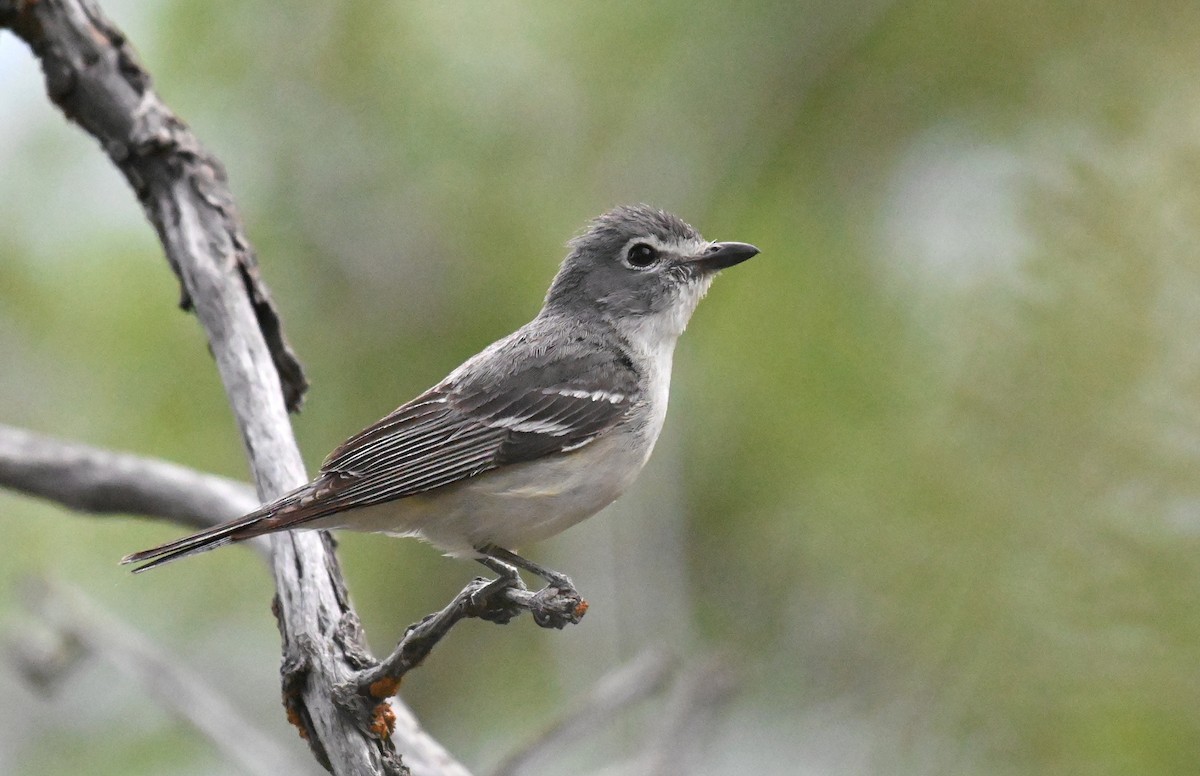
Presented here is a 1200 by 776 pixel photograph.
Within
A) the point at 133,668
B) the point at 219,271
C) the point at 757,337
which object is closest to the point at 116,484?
the point at 133,668

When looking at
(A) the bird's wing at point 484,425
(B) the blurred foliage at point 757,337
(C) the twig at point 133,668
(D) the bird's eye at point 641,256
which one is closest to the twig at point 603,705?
(A) the bird's wing at point 484,425

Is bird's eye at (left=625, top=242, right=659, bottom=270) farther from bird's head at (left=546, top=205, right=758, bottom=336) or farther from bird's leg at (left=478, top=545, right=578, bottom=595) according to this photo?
bird's leg at (left=478, top=545, right=578, bottom=595)

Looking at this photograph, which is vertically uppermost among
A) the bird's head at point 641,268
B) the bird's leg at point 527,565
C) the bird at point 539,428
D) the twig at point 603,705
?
the bird's head at point 641,268

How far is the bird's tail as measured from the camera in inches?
136

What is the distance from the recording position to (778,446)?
5957 mm

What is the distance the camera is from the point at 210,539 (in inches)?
138

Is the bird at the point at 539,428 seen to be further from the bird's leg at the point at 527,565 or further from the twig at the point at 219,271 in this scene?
the twig at the point at 219,271

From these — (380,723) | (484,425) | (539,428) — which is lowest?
(380,723)

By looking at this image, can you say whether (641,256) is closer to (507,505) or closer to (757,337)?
(757,337)

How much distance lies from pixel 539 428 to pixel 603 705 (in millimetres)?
1044

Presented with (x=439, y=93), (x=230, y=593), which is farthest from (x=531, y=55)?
(x=230, y=593)

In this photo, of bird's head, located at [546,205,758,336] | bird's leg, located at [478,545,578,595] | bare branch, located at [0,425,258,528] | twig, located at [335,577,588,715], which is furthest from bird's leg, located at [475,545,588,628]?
bird's head, located at [546,205,758,336]

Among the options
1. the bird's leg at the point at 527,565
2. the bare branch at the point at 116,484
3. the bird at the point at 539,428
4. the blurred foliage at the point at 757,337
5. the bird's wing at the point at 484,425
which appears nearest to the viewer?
the bird's leg at the point at 527,565

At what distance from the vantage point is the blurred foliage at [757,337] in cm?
479
